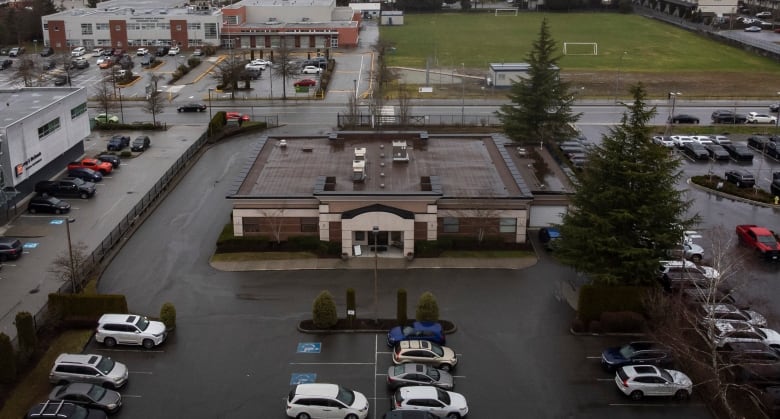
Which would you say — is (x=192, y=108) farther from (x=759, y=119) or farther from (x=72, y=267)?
(x=759, y=119)

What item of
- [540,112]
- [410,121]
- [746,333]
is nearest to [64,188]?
[410,121]

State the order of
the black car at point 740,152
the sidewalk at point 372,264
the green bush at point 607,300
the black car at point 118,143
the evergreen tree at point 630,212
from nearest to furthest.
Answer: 1. the green bush at point 607,300
2. the evergreen tree at point 630,212
3. the sidewalk at point 372,264
4. the black car at point 740,152
5. the black car at point 118,143

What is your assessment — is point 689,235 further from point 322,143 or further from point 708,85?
point 708,85

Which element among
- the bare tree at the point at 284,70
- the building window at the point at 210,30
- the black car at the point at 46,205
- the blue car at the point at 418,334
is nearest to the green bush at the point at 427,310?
the blue car at the point at 418,334

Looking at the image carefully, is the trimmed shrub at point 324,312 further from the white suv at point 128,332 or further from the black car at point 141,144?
the black car at point 141,144

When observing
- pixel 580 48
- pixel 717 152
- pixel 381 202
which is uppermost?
pixel 580 48

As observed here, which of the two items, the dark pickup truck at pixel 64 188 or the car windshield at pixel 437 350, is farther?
the dark pickup truck at pixel 64 188

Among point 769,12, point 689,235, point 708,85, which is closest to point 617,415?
point 689,235
